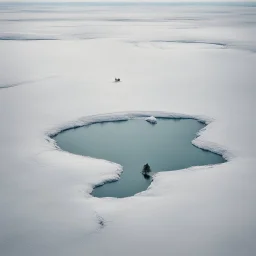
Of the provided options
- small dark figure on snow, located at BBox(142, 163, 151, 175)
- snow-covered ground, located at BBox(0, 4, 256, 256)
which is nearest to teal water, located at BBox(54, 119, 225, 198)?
small dark figure on snow, located at BBox(142, 163, 151, 175)

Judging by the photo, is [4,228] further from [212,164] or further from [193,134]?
[193,134]

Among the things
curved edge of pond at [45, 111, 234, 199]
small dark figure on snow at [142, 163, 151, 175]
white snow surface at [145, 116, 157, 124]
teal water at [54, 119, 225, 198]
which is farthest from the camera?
white snow surface at [145, 116, 157, 124]

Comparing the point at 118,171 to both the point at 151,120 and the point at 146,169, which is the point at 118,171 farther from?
the point at 151,120

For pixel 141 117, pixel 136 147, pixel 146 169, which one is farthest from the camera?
pixel 141 117

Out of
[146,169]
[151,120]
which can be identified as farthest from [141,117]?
[146,169]

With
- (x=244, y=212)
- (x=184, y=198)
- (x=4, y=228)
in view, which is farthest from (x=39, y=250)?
(x=244, y=212)

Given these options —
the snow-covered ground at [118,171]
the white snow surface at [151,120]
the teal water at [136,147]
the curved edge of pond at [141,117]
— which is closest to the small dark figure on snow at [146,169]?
the teal water at [136,147]

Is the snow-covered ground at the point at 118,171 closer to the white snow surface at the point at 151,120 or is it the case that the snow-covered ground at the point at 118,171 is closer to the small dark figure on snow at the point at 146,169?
the small dark figure on snow at the point at 146,169

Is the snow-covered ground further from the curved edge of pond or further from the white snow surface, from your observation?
the white snow surface
